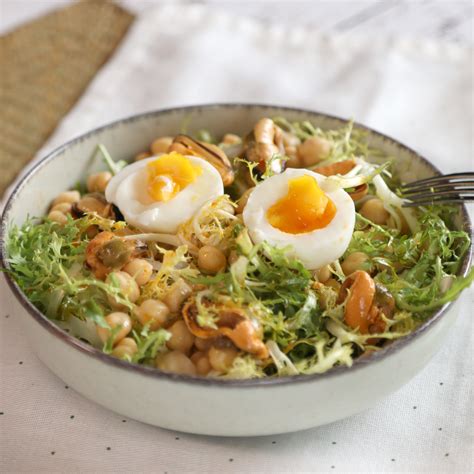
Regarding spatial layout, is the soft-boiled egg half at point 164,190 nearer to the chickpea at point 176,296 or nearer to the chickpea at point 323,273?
the chickpea at point 176,296

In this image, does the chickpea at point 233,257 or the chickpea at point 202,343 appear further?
the chickpea at point 233,257

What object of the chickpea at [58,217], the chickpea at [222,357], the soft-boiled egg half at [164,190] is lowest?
the chickpea at [58,217]

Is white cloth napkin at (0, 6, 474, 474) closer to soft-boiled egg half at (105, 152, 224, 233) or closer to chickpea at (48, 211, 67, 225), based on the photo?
chickpea at (48, 211, 67, 225)

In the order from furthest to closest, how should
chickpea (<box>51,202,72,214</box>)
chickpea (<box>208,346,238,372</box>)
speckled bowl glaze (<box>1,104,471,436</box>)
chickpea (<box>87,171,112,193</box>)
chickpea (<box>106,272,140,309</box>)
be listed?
chickpea (<box>87,171,112,193</box>)
chickpea (<box>51,202,72,214</box>)
chickpea (<box>106,272,140,309</box>)
chickpea (<box>208,346,238,372</box>)
speckled bowl glaze (<box>1,104,471,436</box>)

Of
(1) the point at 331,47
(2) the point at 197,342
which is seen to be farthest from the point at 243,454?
(1) the point at 331,47

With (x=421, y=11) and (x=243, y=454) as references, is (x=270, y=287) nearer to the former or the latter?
(x=243, y=454)

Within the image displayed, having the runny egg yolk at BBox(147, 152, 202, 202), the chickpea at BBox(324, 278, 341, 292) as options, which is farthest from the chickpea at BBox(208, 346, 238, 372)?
the runny egg yolk at BBox(147, 152, 202, 202)

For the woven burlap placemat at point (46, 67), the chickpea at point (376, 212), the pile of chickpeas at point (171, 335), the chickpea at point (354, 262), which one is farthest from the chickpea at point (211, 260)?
the woven burlap placemat at point (46, 67)
